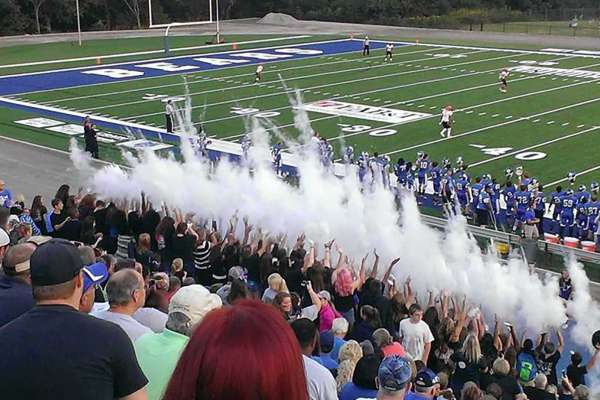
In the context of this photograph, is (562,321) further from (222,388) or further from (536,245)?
(222,388)

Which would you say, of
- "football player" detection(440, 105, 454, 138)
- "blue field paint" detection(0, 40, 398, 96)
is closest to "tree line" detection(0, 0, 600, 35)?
"blue field paint" detection(0, 40, 398, 96)

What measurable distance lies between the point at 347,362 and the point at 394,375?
1149mm

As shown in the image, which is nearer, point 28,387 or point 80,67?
point 28,387

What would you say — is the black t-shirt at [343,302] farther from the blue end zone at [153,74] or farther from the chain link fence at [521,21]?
the chain link fence at [521,21]

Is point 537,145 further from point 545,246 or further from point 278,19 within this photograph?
point 278,19

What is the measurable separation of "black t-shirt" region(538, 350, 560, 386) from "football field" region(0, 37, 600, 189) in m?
10.2

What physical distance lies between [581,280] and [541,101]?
16.2 meters

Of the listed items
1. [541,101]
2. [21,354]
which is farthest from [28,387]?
[541,101]

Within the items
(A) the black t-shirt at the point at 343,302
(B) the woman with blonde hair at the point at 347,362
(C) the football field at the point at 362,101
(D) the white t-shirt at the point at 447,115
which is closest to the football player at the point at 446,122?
(D) the white t-shirt at the point at 447,115

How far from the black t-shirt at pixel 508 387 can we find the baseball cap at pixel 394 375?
2215mm

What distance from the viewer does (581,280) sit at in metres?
9.61

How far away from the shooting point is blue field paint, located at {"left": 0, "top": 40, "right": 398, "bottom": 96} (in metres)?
28.7

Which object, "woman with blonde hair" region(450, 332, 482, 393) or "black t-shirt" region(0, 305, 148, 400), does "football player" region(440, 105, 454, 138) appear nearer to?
"woman with blonde hair" region(450, 332, 482, 393)

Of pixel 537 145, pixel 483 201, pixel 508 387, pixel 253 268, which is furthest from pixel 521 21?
pixel 508 387
